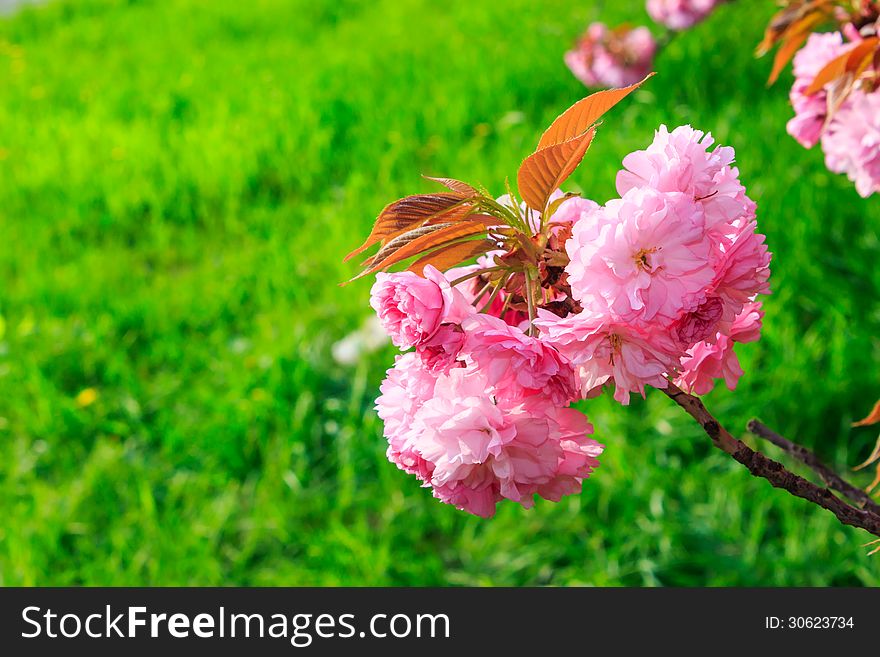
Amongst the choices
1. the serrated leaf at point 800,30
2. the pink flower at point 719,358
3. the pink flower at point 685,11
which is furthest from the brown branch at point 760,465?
the pink flower at point 685,11

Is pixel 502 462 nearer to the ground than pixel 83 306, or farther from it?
nearer to the ground

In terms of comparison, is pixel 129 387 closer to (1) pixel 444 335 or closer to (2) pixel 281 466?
(2) pixel 281 466

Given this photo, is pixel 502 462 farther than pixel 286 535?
No

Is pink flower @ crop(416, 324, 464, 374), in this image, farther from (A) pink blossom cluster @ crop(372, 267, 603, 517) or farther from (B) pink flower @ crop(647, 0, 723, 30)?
(B) pink flower @ crop(647, 0, 723, 30)

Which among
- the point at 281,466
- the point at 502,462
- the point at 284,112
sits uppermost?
the point at 284,112

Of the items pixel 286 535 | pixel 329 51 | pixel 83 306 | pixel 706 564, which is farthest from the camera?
pixel 329 51

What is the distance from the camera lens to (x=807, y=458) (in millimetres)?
778

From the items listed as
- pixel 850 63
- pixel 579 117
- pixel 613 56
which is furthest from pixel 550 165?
Result: pixel 613 56

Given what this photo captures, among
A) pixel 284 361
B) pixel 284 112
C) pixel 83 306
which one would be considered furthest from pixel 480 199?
pixel 284 112

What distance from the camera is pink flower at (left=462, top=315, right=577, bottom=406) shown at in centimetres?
54

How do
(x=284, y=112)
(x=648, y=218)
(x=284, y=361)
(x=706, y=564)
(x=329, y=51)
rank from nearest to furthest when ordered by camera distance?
(x=648, y=218), (x=706, y=564), (x=284, y=361), (x=284, y=112), (x=329, y=51)

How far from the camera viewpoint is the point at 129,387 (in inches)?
88.2

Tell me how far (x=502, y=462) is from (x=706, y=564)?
1257mm

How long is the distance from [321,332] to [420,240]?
1.75 m
